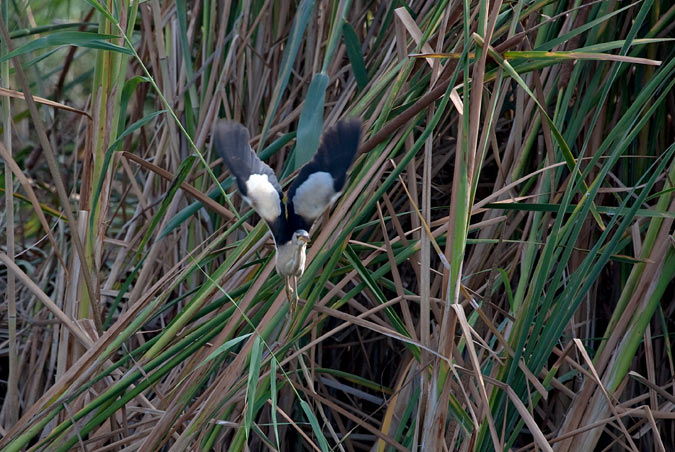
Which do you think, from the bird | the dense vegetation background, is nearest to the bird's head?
the bird

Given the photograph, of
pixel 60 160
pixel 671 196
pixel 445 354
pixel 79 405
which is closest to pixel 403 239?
pixel 445 354

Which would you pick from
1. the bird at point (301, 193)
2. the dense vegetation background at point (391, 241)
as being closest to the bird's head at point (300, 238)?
the bird at point (301, 193)

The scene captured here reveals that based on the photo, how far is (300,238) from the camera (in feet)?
2.26

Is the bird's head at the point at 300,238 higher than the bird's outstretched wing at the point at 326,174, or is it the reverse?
the bird's outstretched wing at the point at 326,174

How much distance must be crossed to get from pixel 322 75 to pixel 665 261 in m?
0.44

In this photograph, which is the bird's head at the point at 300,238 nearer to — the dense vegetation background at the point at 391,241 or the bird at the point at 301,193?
the bird at the point at 301,193

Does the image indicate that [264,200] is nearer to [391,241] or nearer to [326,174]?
[326,174]

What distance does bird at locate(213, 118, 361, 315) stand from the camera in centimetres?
70

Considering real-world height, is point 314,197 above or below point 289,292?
above

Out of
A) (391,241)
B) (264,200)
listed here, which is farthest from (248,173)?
(391,241)

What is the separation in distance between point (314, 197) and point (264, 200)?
0.16 feet

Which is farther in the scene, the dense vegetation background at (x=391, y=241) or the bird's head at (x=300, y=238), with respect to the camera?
the dense vegetation background at (x=391, y=241)

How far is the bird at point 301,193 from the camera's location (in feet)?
2.29

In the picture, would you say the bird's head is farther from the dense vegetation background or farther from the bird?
the dense vegetation background
